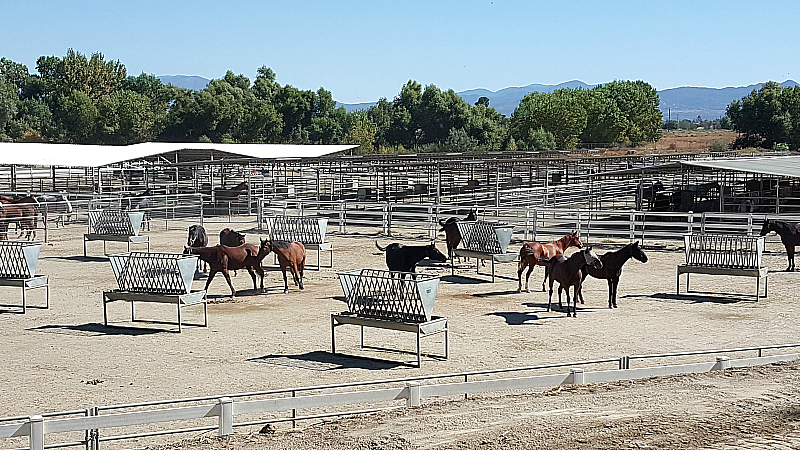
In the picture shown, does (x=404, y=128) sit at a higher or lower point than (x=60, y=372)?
A: higher

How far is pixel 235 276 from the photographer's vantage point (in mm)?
17391

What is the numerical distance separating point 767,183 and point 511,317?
2636 centimetres

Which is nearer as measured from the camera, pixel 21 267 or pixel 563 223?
pixel 21 267

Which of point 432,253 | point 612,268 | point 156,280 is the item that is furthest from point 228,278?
point 612,268

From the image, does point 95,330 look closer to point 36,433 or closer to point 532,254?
point 36,433

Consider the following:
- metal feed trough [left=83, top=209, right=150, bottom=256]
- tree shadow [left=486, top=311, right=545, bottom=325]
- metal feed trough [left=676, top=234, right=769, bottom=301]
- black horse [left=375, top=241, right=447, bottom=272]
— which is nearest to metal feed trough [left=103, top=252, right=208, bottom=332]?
black horse [left=375, top=241, right=447, bottom=272]

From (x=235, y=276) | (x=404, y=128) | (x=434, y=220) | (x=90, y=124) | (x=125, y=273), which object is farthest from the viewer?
(x=404, y=128)

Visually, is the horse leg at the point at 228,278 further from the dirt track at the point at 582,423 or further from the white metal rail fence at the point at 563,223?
the white metal rail fence at the point at 563,223

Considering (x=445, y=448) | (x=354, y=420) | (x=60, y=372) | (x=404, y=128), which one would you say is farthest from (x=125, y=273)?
(x=404, y=128)

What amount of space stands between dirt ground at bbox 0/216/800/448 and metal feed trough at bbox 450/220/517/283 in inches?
19.6

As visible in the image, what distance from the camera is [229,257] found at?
48.0 feet

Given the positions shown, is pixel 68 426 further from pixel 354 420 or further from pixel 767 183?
pixel 767 183

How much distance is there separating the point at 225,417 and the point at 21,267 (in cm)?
856

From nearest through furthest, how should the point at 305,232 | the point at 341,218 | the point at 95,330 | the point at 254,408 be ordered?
the point at 254,408, the point at 95,330, the point at 305,232, the point at 341,218
